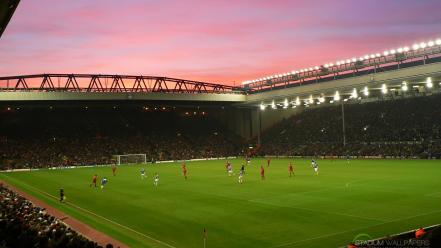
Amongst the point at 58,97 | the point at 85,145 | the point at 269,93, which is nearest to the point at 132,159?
the point at 85,145

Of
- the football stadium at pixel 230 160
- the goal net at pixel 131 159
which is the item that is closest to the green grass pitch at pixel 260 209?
the football stadium at pixel 230 160

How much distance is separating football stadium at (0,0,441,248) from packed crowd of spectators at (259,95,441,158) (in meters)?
0.34

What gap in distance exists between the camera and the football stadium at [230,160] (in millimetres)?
19469

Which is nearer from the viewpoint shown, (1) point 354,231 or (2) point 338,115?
(1) point 354,231

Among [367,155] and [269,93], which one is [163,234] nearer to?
[367,155]

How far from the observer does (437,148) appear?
62.5 meters

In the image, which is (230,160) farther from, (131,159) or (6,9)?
(6,9)

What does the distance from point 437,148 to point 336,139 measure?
22354mm

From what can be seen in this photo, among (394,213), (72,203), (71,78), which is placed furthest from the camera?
(71,78)

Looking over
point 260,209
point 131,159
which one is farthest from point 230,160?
point 260,209

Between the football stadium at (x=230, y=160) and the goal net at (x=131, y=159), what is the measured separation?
303 millimetres

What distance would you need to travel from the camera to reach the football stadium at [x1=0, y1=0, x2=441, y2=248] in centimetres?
1947

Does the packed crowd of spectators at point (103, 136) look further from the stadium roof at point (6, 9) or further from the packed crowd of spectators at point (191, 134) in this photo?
the stadium roof at point (6, 9)

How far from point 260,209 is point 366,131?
196ft
